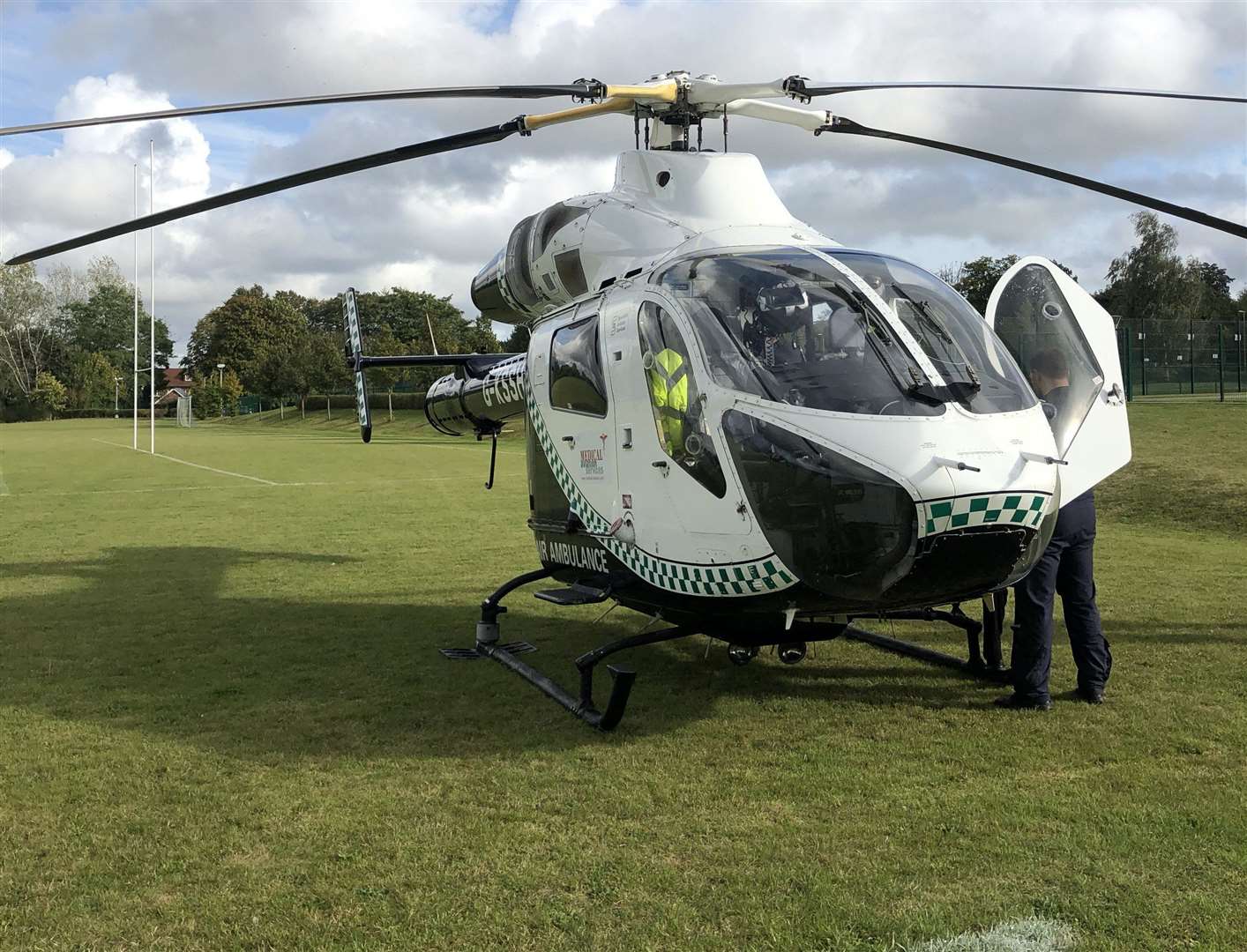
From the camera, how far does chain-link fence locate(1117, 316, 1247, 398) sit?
3306 centimetres

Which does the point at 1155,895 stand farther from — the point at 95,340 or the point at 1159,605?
the point at 95,340

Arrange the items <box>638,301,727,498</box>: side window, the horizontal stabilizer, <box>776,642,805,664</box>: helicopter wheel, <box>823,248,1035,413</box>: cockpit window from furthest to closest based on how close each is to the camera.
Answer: the horizontal stabilizer
<box>776,642,805,664</box>: helicopter wheel
<box>638,301,727,498</box>: side window
<box>823,248,1035,413</box>: cockpit window

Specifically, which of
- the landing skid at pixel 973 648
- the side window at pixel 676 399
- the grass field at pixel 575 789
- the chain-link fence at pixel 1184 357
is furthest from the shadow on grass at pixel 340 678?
the chain-link fence at pixel 1184 357

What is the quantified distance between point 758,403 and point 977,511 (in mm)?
1196

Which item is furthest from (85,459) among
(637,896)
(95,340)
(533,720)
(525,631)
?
(95,340)

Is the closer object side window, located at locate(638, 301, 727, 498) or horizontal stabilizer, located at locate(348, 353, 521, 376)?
side window, located at locate(638, 301, 727, 498)

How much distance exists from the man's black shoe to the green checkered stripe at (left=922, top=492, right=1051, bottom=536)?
2.01m

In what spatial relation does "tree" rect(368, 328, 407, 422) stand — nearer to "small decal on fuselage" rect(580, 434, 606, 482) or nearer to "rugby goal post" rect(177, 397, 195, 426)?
"rugby goal post" rect(177, 397, 195, 426)

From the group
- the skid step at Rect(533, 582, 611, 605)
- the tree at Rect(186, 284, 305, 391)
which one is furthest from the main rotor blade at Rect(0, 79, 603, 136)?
the tree at Rect(186, 284, 305, 391)

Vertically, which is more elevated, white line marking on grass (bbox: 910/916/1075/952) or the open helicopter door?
the open helicopter door

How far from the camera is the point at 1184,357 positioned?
34000 millimetres

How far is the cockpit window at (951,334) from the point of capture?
5.43m

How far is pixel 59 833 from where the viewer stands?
4.93 m

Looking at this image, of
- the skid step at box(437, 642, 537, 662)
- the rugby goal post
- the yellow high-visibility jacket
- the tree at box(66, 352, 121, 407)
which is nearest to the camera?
the yellow high-visibility jacket
